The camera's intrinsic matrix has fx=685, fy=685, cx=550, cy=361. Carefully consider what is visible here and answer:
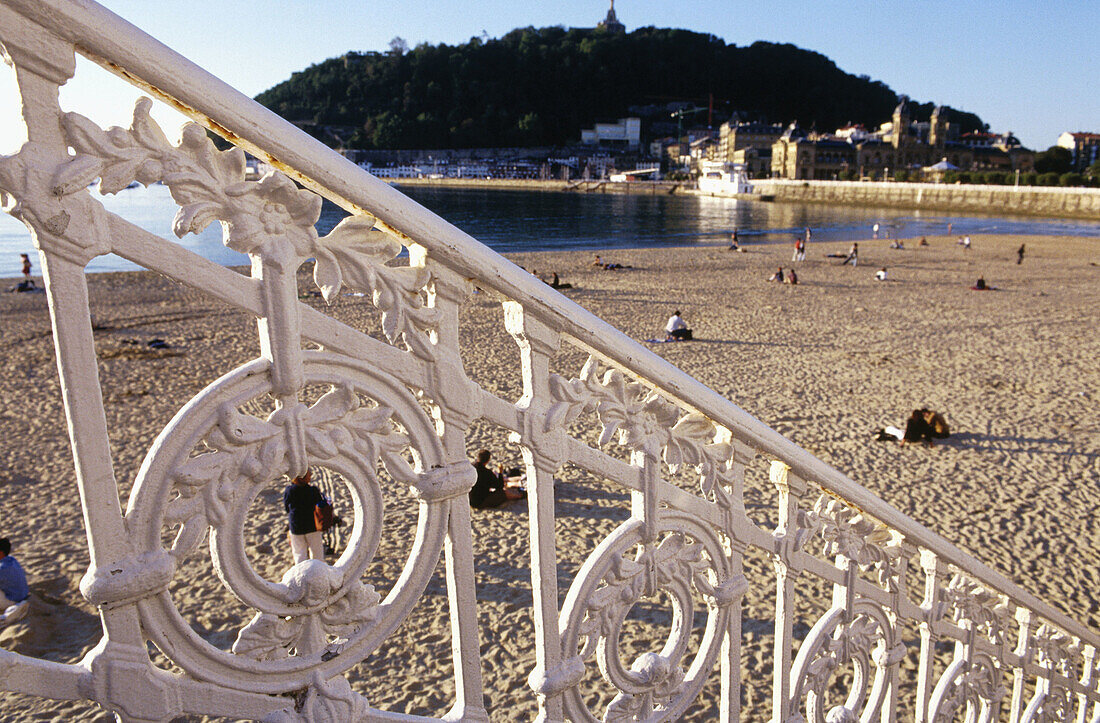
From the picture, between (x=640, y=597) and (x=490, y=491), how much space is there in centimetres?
657

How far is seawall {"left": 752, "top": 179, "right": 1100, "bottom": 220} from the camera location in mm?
66375

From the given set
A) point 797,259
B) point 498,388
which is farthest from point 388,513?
point 797,259

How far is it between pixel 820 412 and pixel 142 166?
39.3ft

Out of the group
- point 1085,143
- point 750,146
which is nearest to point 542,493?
point 750,146

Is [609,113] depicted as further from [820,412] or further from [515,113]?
[820,412]

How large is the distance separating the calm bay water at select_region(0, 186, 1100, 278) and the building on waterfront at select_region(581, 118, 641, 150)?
75.3m

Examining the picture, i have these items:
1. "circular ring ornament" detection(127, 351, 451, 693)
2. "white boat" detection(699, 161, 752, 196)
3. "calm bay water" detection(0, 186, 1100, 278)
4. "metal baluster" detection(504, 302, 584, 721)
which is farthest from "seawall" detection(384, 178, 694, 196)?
"circular ring ornament" detection(127, 351, 451, 693)

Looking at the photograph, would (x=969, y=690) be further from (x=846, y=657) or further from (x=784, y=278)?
(x=784, y=278)

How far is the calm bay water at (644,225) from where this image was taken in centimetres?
4716

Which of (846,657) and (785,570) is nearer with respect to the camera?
(785,570)

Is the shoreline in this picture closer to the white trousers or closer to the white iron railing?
the white trousers

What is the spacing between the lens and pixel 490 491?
27.2 ft

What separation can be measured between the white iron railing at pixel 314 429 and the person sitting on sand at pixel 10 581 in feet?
19.3

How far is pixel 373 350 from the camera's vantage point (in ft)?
4.60
